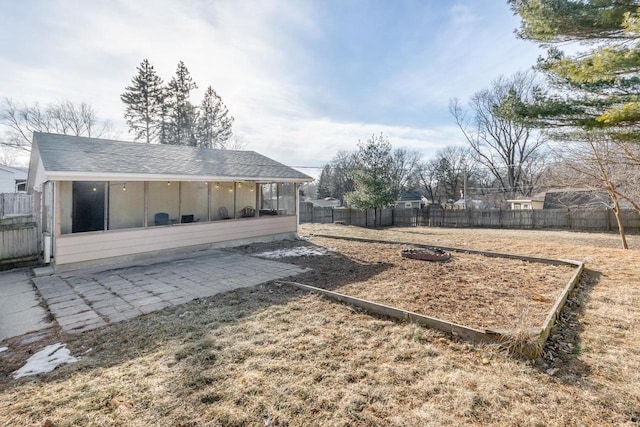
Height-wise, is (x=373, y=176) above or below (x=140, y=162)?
above

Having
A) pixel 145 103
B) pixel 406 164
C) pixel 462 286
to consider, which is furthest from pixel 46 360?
pixel 406 164

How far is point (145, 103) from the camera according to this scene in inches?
920

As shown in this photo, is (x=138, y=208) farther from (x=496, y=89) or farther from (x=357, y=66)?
(x=496, y=89)

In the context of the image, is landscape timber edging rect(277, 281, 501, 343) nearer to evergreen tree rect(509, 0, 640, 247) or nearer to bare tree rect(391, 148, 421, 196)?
evergreen tree rect(509, 0, 640, 247)

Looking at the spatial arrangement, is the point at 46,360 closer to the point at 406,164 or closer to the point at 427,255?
the point at 427,255

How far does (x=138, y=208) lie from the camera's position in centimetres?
901

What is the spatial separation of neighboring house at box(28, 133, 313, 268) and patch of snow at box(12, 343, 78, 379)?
14.4ft

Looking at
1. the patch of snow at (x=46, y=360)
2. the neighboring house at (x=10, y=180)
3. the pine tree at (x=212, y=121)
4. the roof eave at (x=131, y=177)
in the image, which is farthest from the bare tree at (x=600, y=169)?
the neighboring house at (x=10, y=180)

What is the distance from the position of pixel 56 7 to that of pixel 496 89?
101 ft

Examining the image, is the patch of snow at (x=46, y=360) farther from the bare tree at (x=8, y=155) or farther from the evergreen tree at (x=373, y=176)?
the bare tree at (x=8, y=155)

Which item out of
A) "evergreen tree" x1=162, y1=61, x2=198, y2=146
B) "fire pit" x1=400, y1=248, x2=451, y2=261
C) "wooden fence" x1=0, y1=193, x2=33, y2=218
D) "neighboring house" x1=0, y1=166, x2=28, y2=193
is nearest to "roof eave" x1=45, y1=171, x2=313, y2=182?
"fire pit" x1=400, y1=248, x2=451, y2=261

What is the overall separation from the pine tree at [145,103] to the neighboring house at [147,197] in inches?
580

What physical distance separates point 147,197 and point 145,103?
19989 mm

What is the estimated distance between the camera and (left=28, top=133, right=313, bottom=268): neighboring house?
6707mm
